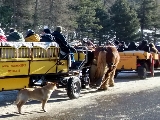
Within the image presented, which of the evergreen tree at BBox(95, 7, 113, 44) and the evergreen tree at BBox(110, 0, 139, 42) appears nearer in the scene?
the evergreen tree at BBox(110, 0, 139, 42)

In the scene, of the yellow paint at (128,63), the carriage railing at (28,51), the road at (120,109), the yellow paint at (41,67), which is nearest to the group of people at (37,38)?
the carriage railing at (28,51)

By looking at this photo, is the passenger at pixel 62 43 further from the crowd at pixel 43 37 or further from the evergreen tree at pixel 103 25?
the evergreen tree at pixel 103 25

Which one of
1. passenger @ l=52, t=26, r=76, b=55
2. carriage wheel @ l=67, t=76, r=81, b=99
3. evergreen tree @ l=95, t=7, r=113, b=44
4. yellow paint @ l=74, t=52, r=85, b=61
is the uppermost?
evergreen tree @ l=95, t=7, r=113, b=44

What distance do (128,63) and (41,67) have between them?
26.5ft

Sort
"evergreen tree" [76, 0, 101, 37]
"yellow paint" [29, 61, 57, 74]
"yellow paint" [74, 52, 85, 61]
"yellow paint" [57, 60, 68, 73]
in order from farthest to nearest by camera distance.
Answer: "evergreen tree" [76, 0, 101, 37] → "yellow paint" [74, 52, 85, 61] → "yellow paint" [57, 60, 68, 73] → "yellow paint" [29, 61, 57, 74]

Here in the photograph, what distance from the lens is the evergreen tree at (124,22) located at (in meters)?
44.5

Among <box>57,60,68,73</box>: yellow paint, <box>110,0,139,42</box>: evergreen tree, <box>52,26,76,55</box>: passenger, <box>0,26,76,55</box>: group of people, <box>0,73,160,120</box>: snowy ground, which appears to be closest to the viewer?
<box>0,73,160,120</box>: snowy ground

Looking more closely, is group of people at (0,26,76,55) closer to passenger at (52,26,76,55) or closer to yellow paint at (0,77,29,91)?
passenger at (52,26,76,55)

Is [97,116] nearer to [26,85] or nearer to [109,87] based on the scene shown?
[26,85]

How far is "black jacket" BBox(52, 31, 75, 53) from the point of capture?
12.6 m

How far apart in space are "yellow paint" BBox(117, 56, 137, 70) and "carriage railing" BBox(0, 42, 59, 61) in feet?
24.4

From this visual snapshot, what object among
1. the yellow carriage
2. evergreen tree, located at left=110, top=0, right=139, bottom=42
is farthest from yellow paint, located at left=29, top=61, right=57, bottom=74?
evergreen tree, located at left=110, top=0, right=139, bottom=42

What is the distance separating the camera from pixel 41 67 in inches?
456

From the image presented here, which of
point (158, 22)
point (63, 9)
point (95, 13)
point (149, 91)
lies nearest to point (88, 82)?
point (149, 91)
